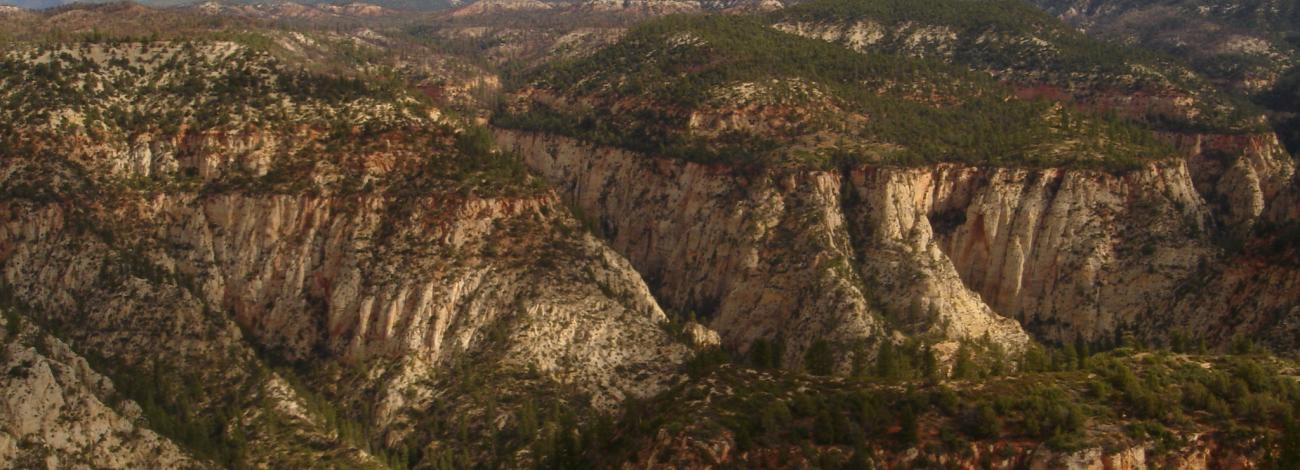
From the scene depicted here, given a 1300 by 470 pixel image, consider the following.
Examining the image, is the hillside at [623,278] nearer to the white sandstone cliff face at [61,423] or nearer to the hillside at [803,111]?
the white sandstone cliff face at [61,423]

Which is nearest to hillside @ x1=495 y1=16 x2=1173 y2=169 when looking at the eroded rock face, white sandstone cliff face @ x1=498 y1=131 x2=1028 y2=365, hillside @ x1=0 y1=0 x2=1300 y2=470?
hillside @ x1=0 y1=0 x2=1300 y2=470

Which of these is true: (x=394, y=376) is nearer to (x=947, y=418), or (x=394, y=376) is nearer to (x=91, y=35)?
(x=947, y=418)

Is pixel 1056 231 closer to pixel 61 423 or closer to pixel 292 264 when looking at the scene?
pixel 292 264

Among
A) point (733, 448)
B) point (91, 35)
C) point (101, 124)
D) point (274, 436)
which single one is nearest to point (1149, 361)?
point (733, 448)

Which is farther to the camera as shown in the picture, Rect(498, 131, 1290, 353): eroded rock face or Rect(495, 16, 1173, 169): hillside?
Rect(495, 16, 1173, 169): hillside

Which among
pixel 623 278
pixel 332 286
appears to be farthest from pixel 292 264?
pixel 623 278

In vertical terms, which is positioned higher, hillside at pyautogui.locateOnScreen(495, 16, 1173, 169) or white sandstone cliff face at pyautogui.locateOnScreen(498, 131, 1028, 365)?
hillside at pyautogui.locateOnScreen(495, 16, 1173, 169)

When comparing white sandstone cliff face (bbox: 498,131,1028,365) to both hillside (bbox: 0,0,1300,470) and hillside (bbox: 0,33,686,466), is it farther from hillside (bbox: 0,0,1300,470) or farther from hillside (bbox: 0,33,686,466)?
hillside (bbox: 0,33,686,466)
